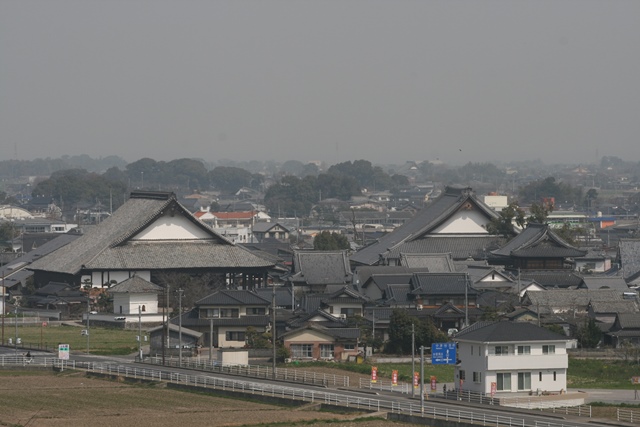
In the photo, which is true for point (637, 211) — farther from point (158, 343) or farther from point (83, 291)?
point (158, 343)

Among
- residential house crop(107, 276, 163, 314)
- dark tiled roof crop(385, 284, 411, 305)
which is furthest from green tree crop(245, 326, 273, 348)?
residential house crop(107, 276, 163, 314)

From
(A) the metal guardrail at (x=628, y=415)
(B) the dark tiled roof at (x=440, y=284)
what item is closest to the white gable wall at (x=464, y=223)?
(B) the dark tiled roof at (x=440, y=284)

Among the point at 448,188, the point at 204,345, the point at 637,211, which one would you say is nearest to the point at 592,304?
the point at 204,345

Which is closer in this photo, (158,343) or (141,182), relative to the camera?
(158,343)

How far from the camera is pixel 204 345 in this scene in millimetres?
46188

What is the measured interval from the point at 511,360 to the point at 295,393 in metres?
4.76

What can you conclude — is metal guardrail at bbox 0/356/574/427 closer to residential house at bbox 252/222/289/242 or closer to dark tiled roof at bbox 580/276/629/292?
dark tiled roof at bbox 580/276/629/292

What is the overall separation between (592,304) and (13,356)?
18.1m

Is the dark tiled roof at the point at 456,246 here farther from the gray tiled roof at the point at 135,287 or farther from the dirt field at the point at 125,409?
the dirt field at the point at 125,409

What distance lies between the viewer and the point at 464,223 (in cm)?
6775

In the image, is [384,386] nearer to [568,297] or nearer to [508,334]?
[508,334]

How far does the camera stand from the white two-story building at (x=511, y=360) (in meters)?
34.2

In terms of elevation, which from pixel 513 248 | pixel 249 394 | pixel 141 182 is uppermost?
pixel 141 182

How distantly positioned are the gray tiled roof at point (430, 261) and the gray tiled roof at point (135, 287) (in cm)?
1031
